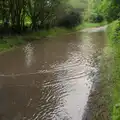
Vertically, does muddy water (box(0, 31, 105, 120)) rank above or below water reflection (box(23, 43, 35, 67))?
above

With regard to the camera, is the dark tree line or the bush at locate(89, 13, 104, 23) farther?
the bush at locate(89, 13, 104, 23)

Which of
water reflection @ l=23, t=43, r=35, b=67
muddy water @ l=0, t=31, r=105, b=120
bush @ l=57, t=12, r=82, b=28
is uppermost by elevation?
bush @ l=57, t=12, r=82, b=28

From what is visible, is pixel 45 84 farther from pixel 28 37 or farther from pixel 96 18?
pixel 96 18

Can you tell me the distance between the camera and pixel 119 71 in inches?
550

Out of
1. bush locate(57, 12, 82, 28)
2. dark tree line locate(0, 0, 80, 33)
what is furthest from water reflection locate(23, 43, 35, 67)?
bush locate(57, 12, 82, 28)

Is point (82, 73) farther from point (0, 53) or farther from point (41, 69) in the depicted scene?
point (0, 53)

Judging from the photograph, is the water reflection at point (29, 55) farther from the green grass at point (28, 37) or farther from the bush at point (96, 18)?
the bush at point (96, 18)

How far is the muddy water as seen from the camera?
1095cm

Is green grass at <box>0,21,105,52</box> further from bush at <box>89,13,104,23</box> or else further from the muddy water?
bush at <box>89,13,104,23</box>

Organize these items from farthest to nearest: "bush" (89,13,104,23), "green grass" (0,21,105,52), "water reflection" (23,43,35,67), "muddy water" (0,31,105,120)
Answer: "bush" (89,13,104,23), "green grass" (0,21,105,52), "water reflection" (23,43,35,67), "muddy water" (0,31,105,120)

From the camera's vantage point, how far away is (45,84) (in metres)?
14.9

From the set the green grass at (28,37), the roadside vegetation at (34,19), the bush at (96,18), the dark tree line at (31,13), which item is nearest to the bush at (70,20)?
the roadside vegetation at (34,19)

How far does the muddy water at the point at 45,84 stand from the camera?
1095 centimetres

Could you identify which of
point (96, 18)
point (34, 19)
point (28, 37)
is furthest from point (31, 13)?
point (96, 18)
